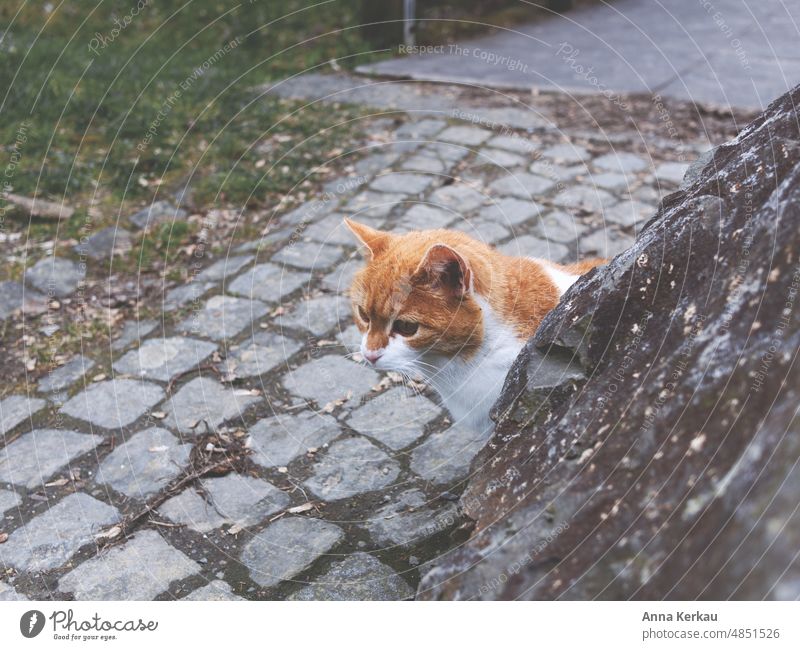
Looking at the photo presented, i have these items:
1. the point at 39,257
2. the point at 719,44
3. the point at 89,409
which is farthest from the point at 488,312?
the point at 719,44

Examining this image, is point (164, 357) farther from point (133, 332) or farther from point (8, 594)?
point (8, 594)

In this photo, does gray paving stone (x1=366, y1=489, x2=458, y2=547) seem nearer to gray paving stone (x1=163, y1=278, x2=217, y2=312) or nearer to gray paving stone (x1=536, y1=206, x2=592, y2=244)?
gray paving stone (x1=163, y1=278, x2=217, y2=312)

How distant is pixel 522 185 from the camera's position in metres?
6.95

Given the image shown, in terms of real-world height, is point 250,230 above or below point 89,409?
above

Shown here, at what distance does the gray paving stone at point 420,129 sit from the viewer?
7.86 metres

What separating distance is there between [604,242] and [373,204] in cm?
186

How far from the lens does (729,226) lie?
280 centimetres

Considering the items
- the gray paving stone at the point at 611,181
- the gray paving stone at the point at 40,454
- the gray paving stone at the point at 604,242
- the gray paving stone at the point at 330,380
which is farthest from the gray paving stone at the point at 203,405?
the gray paving stone at the point at 611,181

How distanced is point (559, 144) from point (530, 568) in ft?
19.1

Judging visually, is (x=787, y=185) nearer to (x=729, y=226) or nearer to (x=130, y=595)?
(x=729, y=226)

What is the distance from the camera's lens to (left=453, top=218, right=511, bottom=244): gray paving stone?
6188 millimetres

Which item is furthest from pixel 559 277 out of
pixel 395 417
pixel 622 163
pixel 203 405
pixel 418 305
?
pixel 622 163

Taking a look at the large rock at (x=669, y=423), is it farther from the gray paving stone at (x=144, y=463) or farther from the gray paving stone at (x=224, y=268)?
the gray paving stone at (x=224, y=268)

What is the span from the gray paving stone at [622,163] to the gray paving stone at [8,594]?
5556 mm
